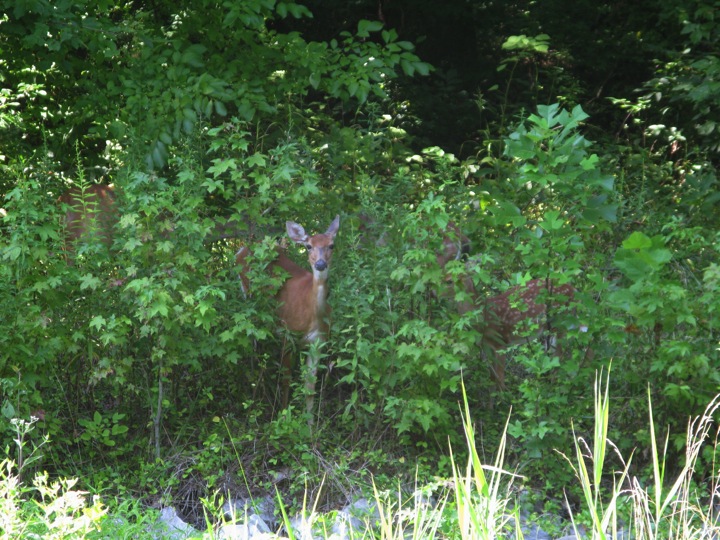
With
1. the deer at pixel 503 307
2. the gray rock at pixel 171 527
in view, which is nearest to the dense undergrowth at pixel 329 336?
the deer at pixel 503 307

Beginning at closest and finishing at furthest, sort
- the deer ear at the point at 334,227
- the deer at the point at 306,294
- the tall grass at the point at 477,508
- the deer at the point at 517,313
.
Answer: the tall grass at the point at 477,508, the deer at the point at 517,313, the deer at the point at 306,294, the deer ear at the point at 334,227

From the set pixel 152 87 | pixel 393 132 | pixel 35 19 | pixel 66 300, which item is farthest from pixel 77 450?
pixel 393 132

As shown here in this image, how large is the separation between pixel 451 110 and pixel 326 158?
15.8ft

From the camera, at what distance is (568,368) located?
16.8ft

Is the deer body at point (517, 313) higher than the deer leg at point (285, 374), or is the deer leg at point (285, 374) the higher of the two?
the deer body at point (517, 313)

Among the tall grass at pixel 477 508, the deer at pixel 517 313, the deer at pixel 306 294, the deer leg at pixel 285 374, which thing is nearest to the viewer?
the tall grass at pixel 477 508

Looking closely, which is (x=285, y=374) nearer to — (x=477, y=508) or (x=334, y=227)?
(x=334, y=227)

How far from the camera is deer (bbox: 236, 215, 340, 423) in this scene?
6.19m

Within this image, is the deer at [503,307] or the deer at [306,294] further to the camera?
the deer at [306,294]

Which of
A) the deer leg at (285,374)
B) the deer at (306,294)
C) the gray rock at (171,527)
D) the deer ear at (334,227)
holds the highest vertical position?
the deer ear at (334,227)

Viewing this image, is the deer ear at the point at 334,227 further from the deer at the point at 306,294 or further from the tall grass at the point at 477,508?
the tall grass at the point at 477,508

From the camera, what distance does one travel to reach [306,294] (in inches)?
253

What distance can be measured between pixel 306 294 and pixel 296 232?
415mm

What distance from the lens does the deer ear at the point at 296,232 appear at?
20.4ft
